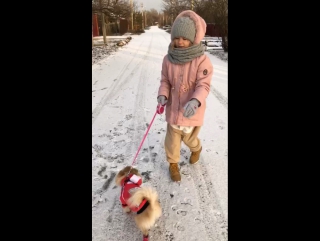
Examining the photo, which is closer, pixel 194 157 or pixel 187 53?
pixel 187 53

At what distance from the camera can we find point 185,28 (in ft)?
6.45

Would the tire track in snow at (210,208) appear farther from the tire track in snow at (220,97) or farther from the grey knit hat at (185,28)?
the tire track in snow at (220,97)

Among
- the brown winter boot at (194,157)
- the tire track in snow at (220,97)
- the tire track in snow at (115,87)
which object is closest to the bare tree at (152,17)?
the tire track in snow at (115,87)

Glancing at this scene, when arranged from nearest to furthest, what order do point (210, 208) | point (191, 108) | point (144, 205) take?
point (144, 205), point (191, 108), point (210, 208)

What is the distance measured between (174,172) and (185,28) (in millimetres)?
1547

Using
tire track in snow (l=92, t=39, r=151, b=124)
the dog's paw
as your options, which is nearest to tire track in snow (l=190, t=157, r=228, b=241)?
the dog's paw

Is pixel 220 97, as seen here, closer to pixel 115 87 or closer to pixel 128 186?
pixel 115 87

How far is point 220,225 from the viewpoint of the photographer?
200 cm

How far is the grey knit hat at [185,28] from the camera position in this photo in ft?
6.45

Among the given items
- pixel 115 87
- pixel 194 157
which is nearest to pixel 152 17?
pixel 115 87

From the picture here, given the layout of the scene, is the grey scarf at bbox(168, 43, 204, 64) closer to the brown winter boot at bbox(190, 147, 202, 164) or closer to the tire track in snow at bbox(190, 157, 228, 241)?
the brown winter boot at bbox(190, 147, 202, 164)

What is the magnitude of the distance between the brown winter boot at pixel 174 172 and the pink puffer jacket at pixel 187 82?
55 cm
